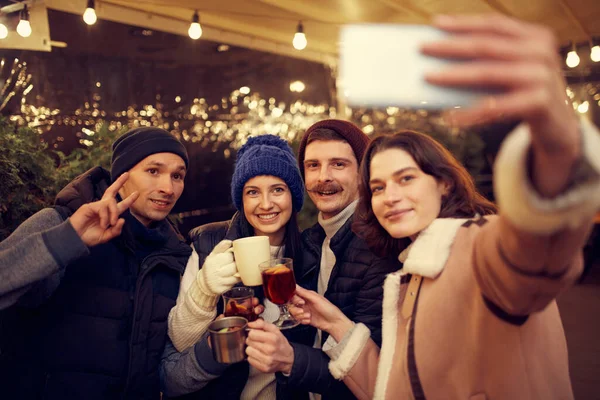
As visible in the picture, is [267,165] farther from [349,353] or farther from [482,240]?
[482,240]

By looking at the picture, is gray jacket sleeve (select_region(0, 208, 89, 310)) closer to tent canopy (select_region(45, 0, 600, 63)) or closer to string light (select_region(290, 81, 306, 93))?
tent canopy (select_region(45, 0, 600, 63))

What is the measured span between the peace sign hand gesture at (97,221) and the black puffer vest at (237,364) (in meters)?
0.51

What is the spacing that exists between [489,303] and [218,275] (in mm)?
1060

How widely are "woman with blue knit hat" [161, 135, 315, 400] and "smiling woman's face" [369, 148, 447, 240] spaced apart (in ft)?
2.19

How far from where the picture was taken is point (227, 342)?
1428 millimetres

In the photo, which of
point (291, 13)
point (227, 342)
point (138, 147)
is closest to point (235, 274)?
point (227, 342)

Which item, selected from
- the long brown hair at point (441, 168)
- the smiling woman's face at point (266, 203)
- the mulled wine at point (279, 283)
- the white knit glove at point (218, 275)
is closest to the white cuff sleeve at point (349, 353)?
the mulled wine at point (279, 283)

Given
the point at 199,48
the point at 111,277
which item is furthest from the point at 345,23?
the point at 111,277

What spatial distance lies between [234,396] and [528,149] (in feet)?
5.30

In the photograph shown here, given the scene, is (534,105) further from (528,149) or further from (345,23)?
(345,23)

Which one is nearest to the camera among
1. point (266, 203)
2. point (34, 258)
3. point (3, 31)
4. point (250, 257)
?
point (34, 258)

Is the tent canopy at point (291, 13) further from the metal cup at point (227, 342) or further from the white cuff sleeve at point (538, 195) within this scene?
the white cuff sleeve at point (538, 195)

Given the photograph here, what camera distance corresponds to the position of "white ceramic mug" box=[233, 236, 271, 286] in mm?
1675

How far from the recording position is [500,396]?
1096 mm
